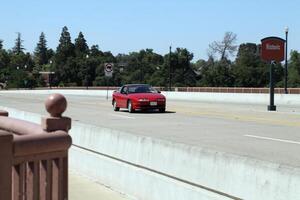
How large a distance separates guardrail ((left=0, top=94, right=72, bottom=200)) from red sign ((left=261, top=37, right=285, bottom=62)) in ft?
90.5

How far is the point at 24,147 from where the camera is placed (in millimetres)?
4383

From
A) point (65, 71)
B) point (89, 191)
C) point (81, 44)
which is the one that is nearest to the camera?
point (89, 191)

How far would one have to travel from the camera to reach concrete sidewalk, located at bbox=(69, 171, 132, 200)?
353 inches

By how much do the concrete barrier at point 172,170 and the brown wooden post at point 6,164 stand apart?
9.31ft

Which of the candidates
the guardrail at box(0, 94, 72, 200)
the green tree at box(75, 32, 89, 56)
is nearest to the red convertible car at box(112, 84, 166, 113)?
the guardrail at box(0, 94, 72, 200)

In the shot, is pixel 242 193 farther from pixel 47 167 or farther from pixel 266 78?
pixel 266 78

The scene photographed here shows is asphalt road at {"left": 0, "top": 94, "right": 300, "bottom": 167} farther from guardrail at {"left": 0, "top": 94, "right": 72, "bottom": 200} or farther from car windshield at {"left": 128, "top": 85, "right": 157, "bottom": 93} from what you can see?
guardrail at {"left": 0, "top": 94, "right": 72, "bottom": 200}

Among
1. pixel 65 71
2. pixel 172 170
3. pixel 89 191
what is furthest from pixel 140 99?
pixel 65 71

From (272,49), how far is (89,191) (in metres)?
23.9

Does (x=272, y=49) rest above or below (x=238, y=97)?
above

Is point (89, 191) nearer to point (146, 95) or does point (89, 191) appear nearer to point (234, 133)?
point (234, 133)

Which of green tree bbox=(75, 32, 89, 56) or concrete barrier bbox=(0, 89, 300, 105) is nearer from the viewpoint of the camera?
concrete barrier bbox=(0, 89, 300, 105)

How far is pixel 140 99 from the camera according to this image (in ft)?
90.7

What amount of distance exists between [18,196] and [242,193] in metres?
2.72
